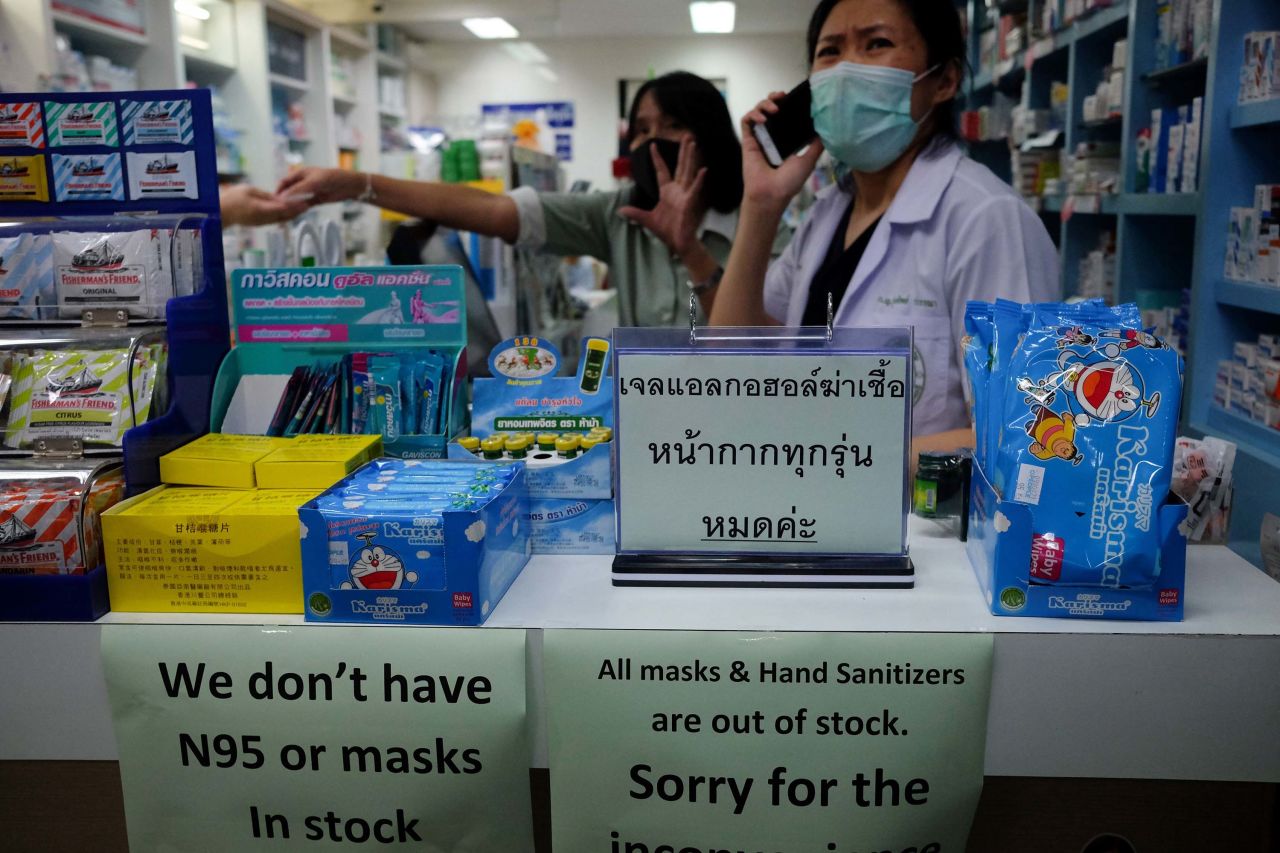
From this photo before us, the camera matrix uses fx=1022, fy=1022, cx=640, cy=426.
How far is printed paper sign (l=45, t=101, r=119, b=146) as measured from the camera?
1.48 m

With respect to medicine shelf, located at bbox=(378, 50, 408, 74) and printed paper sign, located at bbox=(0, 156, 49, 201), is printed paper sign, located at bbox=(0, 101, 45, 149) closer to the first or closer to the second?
printed paper sign, located at bbox=(0, 156, 49, 201)

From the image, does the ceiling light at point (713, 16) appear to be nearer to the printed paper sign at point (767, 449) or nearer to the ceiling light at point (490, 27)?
the ceiling light at point (490, 27)

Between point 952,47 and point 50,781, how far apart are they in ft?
6.62

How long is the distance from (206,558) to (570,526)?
1.43ft

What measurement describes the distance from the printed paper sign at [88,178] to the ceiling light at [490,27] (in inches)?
370

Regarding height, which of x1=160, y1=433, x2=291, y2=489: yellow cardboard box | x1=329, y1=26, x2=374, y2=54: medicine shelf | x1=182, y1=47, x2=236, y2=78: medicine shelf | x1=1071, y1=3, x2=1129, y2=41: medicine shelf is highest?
x1=329, y1=26, x2=374, y2=54: medicine shelf

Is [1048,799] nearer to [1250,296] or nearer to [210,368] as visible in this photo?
[210,368]

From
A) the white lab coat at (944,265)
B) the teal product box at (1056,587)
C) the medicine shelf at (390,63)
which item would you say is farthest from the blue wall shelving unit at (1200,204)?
the medicine shelf at (390,63)

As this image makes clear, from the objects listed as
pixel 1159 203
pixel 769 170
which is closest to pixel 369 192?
pixel 769 170

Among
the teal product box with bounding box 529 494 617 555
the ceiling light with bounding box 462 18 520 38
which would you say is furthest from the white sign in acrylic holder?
the ceiling light with bounding box 462 18 520 38

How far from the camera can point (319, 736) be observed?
3.72ft

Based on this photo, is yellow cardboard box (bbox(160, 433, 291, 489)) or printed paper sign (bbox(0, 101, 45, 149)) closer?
yellow cardboard box (bbox(160, 433, 291, 489))

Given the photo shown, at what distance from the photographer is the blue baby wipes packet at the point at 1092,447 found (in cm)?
105

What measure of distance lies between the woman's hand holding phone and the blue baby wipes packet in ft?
4.09
